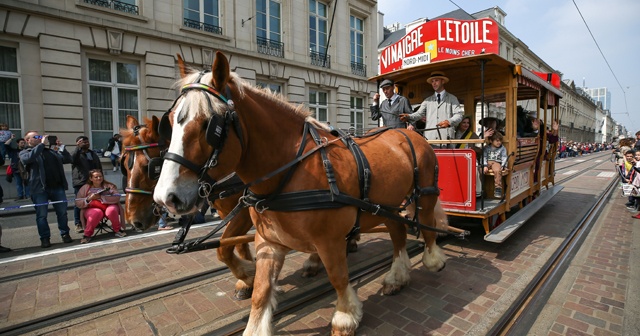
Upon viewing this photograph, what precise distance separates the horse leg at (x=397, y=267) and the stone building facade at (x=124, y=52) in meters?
3.94

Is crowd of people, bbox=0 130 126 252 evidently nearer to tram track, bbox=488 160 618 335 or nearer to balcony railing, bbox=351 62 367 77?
tram track, bbox=488 160 618 335

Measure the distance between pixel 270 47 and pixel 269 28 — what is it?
3.31 ft

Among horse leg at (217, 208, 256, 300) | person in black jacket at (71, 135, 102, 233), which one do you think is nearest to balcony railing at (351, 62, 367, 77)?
person in black jacket at (71, 135, 102, 233)

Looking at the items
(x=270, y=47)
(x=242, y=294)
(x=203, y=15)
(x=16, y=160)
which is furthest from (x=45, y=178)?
(x=270, y=47)

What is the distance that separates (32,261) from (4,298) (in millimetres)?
1439

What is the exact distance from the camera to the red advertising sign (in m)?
5.09

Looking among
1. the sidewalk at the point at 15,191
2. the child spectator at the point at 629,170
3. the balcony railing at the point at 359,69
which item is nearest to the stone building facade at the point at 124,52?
the sidewalk at the point at 15,191

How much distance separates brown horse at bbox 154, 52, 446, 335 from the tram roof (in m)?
2.43

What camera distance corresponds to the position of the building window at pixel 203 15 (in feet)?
43.5

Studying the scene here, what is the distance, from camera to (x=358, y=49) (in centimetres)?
2073

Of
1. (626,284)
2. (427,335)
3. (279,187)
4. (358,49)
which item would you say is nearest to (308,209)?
Result: (279,187)

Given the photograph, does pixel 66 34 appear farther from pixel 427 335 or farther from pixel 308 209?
pixel 427 335

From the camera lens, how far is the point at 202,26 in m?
13.6

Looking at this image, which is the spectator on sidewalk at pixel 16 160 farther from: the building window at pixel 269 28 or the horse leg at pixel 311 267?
the building window at pixel 269 28
